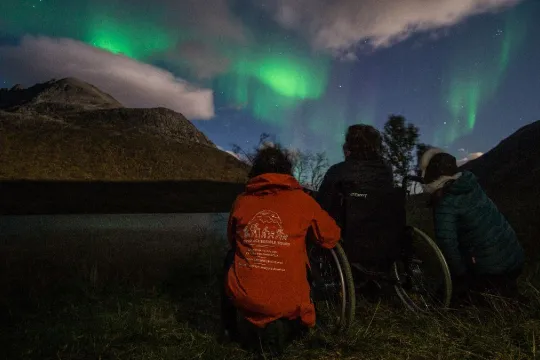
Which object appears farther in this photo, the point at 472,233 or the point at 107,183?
the point at 107,183

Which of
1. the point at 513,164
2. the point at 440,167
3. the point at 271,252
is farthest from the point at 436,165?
the point at 513,164

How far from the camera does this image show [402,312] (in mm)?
3238

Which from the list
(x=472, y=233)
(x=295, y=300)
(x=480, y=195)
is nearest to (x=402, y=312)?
(x=472, y=233)

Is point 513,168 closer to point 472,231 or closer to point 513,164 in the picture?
point 513,164

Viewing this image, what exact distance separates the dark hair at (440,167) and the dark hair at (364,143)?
46 cm

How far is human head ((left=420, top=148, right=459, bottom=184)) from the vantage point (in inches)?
110

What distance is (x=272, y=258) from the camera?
227cm

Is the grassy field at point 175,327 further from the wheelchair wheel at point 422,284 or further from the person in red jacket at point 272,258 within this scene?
the person in red jacket at point 272,258

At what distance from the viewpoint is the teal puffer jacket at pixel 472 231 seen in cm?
279

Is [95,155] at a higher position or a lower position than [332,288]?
higher

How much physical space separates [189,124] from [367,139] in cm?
8827

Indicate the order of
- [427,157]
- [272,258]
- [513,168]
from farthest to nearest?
1. [513,168]
2. [427,157]
3. [272,258]

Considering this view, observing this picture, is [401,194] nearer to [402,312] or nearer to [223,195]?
[402,312]

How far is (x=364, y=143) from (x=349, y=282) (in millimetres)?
1165
